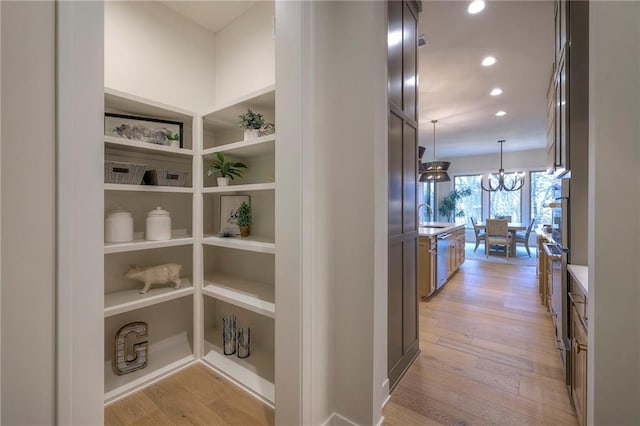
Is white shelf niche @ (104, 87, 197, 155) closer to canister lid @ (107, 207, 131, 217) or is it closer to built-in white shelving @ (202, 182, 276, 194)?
built-in white shelving @ (202, 182, 276, 194)

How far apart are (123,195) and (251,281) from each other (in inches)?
47.8

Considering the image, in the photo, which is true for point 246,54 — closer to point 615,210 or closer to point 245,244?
point 245,244

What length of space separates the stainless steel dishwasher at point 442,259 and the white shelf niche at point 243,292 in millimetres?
2592

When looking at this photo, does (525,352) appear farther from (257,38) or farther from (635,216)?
(257,38)

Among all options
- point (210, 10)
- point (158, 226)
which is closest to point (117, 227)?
point (158, 226)

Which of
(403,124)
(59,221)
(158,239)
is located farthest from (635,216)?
(158,239)

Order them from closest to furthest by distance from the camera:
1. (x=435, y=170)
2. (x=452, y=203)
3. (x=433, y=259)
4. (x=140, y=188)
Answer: (x=140, y=188)
(x=433, y=259)
(x=435, y=170)
(x=452, y=203)

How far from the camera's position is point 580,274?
157cm

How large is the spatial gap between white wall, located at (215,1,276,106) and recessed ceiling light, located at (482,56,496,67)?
8.30ft

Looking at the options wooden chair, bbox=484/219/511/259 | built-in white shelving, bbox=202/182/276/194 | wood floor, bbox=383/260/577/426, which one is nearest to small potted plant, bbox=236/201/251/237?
built-in white shelving, bbox=202/182/276/194

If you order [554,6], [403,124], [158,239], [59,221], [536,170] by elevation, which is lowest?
[158,239]

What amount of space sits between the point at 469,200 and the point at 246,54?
364 inches

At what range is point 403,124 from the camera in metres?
2.04

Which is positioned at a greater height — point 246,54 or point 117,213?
point 246,54
